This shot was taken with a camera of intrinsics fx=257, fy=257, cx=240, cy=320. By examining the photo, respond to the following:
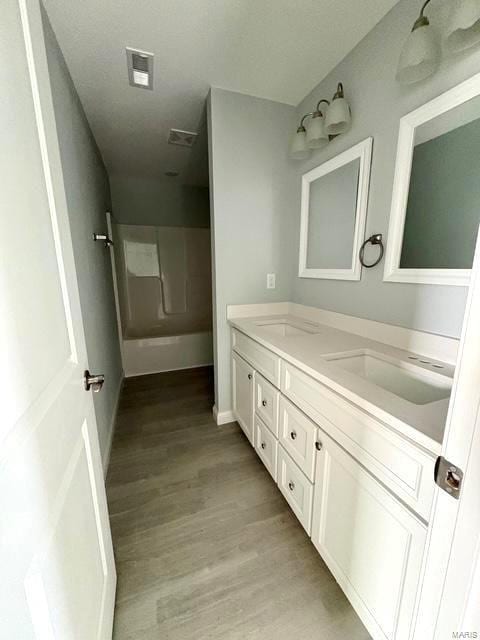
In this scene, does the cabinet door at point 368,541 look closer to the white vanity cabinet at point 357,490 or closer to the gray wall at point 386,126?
the white vanity cabinet at point 357,490

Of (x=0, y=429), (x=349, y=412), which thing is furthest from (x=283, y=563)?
(x=0, y=429)

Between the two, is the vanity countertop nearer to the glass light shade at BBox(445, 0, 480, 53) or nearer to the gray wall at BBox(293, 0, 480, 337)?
the gray wall at BBox(293, 0, 480, 337)

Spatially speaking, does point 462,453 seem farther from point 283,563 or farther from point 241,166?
point 241,166

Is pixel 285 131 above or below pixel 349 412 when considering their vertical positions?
above

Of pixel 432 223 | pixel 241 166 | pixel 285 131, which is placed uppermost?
pixel 285 131

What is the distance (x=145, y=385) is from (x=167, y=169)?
8.06 ft

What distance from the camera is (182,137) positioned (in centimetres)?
220

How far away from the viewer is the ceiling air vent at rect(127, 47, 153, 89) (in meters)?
1.36

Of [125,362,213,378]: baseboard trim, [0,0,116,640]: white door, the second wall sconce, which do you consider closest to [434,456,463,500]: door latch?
[0,0,116,640]: white door

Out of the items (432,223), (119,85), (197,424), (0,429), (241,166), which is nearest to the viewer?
(0,429)

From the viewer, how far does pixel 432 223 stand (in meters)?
1.10

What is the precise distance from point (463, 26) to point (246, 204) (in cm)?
123

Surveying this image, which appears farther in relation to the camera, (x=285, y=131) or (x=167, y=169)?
(x=167, y=169)

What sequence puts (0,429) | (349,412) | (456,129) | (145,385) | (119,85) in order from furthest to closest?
(145,385), (119,85), (456,129), (349,412), (0,429)
